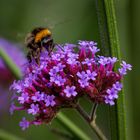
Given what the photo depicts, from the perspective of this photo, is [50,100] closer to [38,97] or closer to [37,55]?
[38,97]

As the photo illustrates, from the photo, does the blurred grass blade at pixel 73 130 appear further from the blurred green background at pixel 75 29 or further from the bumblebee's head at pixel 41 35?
the blurred green background at pixel 75 29

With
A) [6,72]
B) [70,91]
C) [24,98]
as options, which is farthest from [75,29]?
[70,91]

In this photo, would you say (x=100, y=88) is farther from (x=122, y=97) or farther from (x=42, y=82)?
(x=42, y=82)

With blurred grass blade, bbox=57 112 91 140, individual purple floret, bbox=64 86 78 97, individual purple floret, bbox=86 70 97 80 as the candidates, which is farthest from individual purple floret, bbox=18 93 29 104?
blurred grass blade, bbox=57 112 91 140

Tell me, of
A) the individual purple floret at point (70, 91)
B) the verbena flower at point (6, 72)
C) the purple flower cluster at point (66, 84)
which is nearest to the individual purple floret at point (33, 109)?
the purple flower cluster at point (66, 84)

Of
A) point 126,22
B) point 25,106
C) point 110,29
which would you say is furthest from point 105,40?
point 126,22

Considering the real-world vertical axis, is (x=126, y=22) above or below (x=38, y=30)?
above
